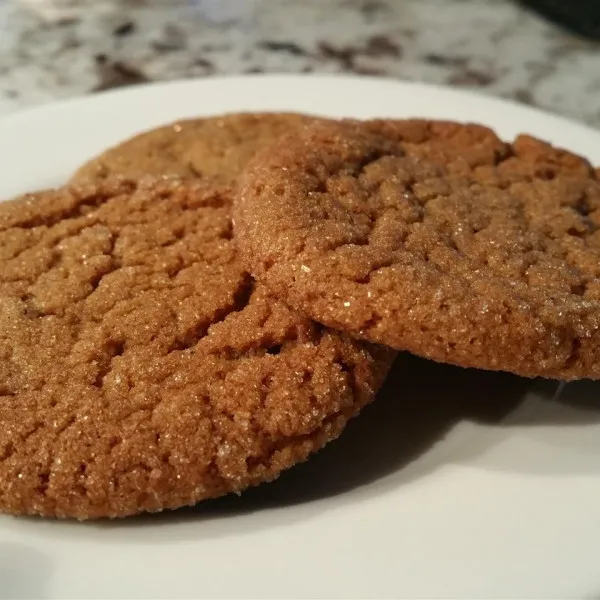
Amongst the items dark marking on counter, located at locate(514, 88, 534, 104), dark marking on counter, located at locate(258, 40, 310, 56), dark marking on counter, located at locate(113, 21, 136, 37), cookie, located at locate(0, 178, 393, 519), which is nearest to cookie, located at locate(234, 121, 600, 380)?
cookie, located at locate(0, 178, 393, 519)

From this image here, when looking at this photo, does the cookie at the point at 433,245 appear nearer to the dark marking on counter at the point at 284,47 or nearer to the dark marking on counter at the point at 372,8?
the dark marking on counter at the point at 284,47

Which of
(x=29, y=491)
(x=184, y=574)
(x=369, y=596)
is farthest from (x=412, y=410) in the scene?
(x=29, y=491)

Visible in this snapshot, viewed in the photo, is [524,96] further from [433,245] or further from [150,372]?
[150,372]

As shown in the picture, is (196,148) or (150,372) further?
(196,148)

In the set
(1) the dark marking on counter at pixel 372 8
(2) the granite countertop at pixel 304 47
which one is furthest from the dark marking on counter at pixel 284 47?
(1) the dark marking on counter at pixel 372 8

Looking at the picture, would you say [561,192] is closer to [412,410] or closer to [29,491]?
[412,410]

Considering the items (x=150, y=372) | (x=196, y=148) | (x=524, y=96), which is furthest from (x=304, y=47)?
(x=150, y=372)

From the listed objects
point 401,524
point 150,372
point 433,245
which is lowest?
point 401,524
